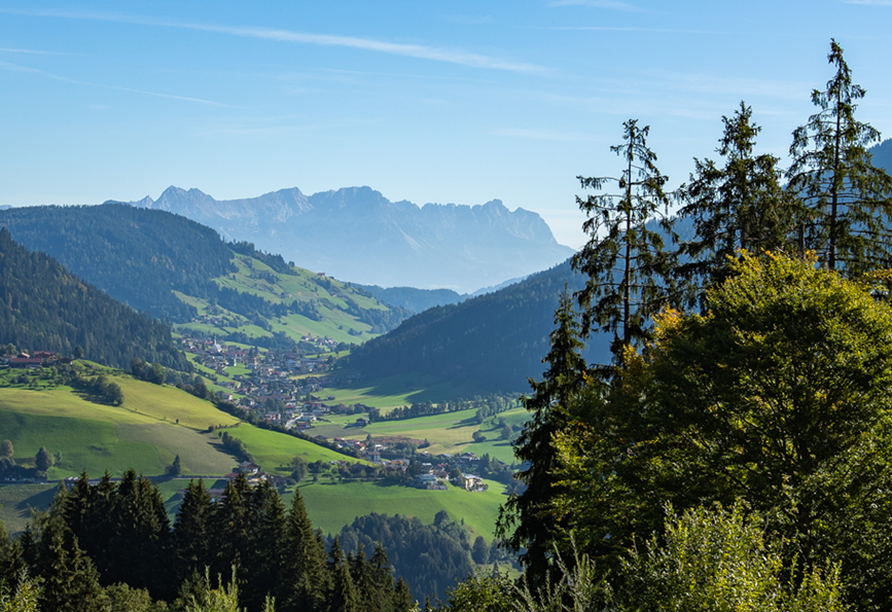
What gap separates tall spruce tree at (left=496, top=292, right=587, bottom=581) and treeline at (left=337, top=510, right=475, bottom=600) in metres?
135

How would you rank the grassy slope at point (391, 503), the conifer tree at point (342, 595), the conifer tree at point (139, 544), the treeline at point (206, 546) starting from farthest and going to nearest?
the grassy slope at point (391, 503)
the conifer tree at point (139, 544)
the treeline at point (206, 546)
the conifer tree at point (342, 595)

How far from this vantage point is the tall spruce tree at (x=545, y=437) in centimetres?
2698

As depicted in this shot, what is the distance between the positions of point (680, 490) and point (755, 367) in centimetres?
429

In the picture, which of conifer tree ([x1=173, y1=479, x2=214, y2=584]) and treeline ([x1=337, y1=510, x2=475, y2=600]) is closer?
conifer tree ([x1=173, y1=479, x2=214, y2=584])

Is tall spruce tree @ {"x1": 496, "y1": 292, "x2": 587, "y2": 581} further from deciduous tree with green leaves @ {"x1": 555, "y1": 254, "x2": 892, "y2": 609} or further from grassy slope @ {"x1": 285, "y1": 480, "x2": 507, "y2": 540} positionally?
grassy slope @ {"x1": 285, "y1": 480, "x2": 507, "y2": 540}

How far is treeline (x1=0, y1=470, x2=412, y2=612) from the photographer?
61250 mm

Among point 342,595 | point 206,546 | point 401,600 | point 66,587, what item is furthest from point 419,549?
point 66,587

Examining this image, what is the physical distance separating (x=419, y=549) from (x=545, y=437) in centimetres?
14409

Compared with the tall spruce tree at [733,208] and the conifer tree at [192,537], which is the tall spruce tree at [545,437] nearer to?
the tall spruce tree at [733,208]

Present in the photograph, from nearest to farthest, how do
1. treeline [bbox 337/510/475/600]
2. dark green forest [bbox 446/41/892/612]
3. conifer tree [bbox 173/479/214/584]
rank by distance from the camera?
dark green forest [bbox 446/41/892/612] < conifer tree [bbox 173/479/214/584] < treeline [bbox 337/510/475/600]

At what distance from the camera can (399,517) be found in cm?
17138

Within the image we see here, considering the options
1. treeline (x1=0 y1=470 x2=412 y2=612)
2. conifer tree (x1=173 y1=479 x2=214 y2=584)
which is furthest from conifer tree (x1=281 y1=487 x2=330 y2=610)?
conifer tree (x1=173 y1=479 x2=214 y2=584)

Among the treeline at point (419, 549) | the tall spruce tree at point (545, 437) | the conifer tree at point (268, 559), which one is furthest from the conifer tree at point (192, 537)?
the treeline at point (419, 549)

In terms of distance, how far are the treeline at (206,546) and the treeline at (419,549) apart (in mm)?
92287
